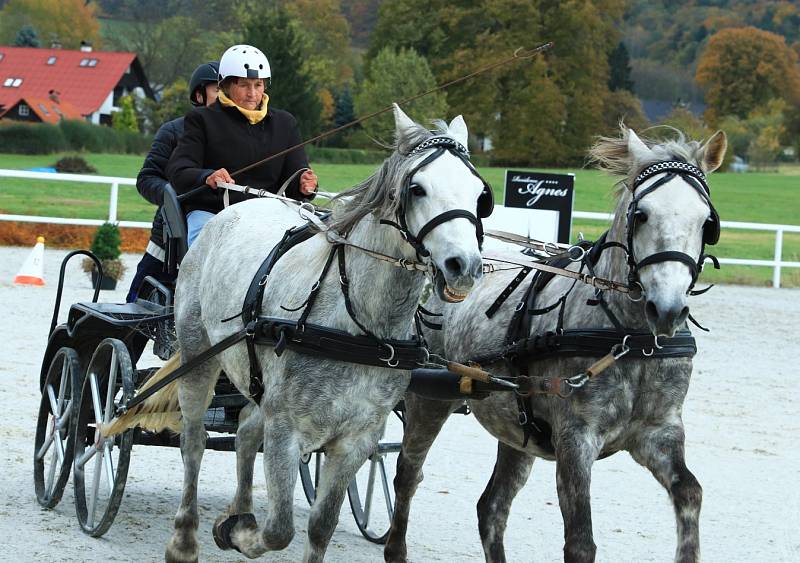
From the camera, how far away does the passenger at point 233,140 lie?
5.70 meters

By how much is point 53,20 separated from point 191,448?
9705 centimetres

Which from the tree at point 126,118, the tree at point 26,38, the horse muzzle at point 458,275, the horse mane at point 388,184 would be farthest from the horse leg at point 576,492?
the tree at point 26,38

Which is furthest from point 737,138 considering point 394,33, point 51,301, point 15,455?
point 15,455

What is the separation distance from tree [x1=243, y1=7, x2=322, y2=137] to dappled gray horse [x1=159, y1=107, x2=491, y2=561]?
39.8 m

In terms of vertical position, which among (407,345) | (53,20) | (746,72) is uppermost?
(53,20)

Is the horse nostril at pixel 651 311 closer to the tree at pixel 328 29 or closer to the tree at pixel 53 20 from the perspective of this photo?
the tree at pixel 328 29

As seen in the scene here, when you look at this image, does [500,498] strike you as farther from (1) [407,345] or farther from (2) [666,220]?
(2) [666,220]

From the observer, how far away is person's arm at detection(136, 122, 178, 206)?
637 centimetres

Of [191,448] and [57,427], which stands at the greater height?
[191,448]

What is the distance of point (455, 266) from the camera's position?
368 centimetres

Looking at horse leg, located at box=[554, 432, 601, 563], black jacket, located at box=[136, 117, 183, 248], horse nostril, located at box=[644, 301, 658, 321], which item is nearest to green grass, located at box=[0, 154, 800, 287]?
black jacket, located at box=[136, 117, 183, 248]

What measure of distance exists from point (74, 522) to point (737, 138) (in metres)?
69.1

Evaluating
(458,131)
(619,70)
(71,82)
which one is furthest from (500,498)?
(619,70)

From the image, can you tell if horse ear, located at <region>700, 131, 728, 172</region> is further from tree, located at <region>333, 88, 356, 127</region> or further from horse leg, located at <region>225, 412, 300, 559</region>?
tree, located at <region>333, 88, 356, 127</region>
